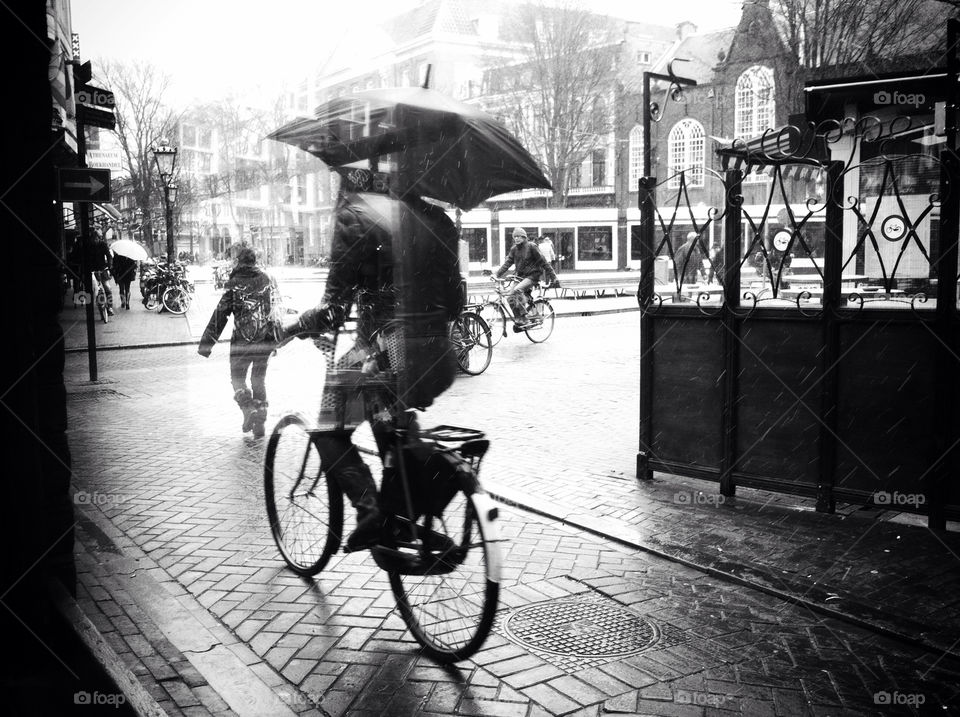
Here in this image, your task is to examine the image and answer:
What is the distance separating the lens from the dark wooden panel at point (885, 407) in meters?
4.76

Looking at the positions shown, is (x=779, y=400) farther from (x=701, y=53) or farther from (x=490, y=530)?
(x=701, y=53)

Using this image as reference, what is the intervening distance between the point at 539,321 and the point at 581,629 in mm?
11225

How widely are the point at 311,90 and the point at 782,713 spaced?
5.40m

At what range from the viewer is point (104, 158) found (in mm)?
14438

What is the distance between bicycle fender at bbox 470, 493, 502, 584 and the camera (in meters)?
3.07

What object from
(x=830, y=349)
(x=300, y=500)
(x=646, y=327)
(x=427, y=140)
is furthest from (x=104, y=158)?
(x=830, y=349)

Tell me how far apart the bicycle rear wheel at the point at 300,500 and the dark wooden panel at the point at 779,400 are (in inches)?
110

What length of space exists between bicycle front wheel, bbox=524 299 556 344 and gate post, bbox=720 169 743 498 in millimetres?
9103

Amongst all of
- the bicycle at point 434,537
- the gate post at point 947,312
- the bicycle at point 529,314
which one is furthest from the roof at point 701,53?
the bicycle at point 434,537

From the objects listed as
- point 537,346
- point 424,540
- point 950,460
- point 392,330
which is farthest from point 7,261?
point 537,346

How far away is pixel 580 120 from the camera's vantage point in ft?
88.6

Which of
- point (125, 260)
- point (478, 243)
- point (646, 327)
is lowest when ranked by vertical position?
point (646, 327)

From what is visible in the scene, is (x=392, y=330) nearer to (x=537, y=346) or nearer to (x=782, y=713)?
(x=782, y=713)

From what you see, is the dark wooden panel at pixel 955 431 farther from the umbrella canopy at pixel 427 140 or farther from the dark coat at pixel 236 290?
the dark coat at pixel 236 290
